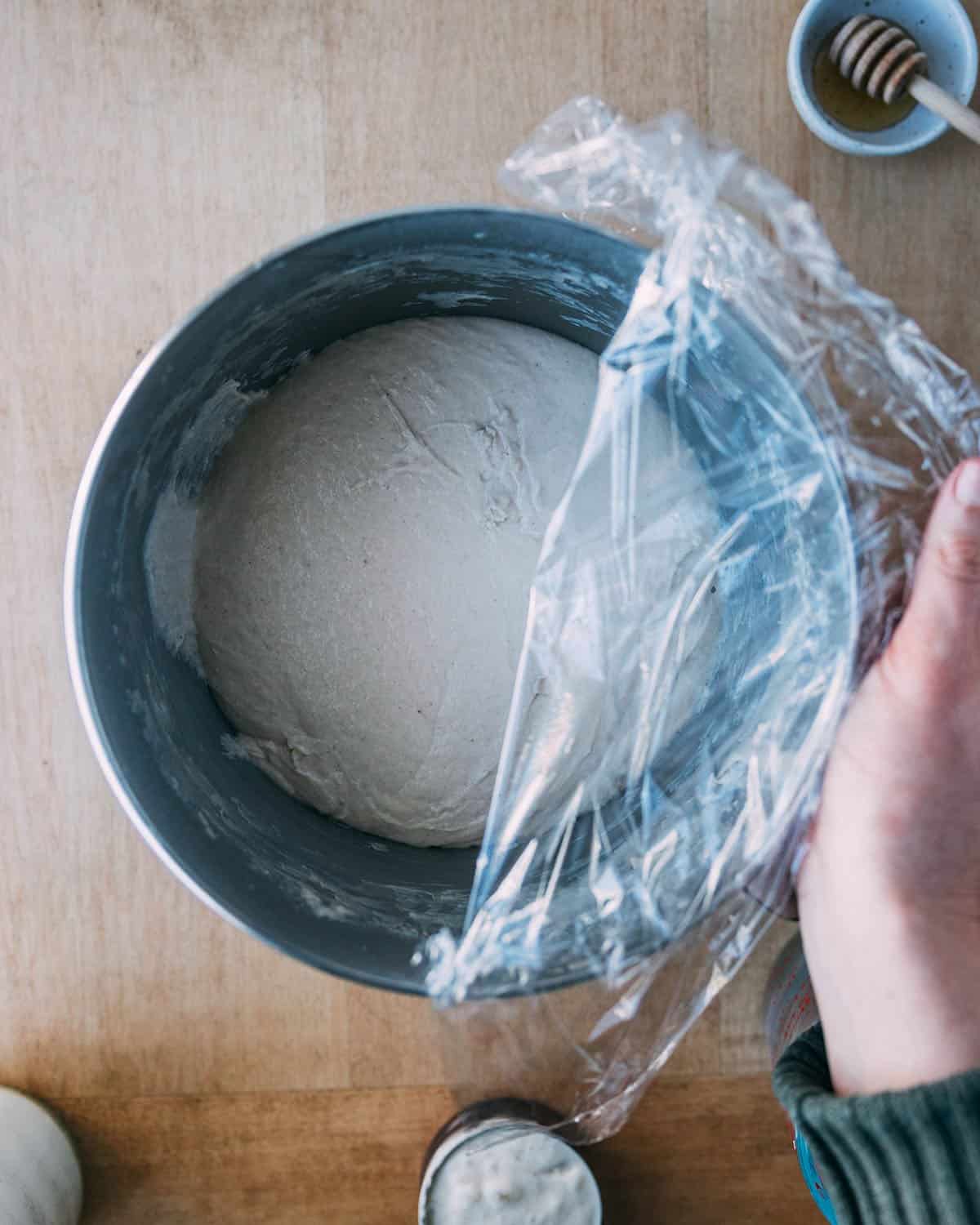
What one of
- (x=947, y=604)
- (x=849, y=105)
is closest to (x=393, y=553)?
(x=947, y=604)

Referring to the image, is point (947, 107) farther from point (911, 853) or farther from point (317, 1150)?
point (317, 1150)

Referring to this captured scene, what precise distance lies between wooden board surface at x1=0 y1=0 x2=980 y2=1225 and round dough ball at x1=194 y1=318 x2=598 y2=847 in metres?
0.11

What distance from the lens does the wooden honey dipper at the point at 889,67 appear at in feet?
2.00

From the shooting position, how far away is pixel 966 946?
0.50 m

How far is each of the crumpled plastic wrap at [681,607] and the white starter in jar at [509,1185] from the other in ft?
0.18

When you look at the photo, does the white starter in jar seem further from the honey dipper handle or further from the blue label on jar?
the honey dipper handle

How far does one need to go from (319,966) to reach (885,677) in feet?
0.90

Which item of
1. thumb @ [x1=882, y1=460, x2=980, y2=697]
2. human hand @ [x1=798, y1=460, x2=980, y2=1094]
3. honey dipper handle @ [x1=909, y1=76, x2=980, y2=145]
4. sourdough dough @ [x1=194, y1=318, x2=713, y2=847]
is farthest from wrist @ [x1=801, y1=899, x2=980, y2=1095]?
honey dipper handle @ [x1=909, y1=76, x2=980, y2=145]

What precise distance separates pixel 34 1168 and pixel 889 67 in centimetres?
79

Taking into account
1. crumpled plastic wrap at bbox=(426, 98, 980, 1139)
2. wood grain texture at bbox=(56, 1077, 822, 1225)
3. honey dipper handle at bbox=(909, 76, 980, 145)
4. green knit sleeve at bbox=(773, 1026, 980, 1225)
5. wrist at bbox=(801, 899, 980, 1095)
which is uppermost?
honey dipper handle at bbox=(909, 76, 980, 145)

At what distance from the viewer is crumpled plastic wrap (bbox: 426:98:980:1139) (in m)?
0.49

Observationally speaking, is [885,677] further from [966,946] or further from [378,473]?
[378,473]

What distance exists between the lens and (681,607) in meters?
0.57

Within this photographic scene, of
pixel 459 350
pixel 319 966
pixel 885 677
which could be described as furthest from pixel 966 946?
pixel 459 350
